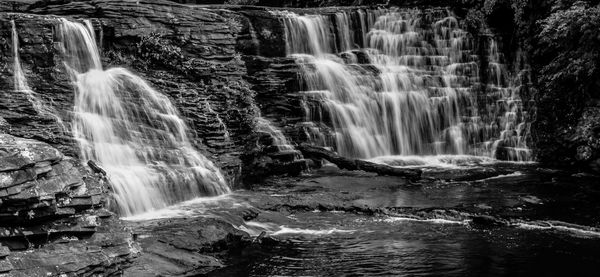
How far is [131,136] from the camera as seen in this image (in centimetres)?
1363

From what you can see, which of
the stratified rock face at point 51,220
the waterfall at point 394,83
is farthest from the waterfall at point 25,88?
the waterfall at point 394,83

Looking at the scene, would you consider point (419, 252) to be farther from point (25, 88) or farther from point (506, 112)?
point (506, 112)

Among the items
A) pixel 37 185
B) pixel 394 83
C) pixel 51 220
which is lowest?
pixel 51 220

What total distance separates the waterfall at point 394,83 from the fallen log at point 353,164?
3.67 ft

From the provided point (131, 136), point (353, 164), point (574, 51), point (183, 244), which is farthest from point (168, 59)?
point (574, 51)

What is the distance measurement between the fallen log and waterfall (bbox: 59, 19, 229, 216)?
3346 millimetres

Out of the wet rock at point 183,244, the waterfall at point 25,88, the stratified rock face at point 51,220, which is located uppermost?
the waterfall at point 25,88

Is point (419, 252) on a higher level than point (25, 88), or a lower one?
lower

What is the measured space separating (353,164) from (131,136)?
606 cm

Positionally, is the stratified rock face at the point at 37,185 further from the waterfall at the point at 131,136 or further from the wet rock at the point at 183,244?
the waterfall at the point at 131,136

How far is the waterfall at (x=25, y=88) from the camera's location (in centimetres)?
1261

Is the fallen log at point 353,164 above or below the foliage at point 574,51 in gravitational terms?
below

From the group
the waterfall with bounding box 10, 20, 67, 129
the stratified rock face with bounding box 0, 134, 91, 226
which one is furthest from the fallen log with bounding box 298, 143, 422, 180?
the stratified rock face with bounding box 0, 134, 91, 226

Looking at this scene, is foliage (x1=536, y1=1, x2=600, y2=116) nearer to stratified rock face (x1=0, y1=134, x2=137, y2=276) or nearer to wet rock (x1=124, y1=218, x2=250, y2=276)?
wet rock (x1=124, y1=218, x2=250, y2=276)
